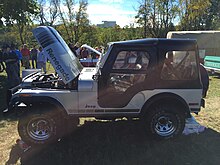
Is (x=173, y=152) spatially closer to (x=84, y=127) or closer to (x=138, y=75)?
(x=138, y=75)

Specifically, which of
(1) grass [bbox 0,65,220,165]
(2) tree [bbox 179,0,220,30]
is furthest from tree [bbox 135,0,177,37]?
(1) grass [bbox 0,65,220,165]

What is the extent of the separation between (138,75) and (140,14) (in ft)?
83.4

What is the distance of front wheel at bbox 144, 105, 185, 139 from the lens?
4.46 m

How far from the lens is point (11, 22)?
1204 centimetres

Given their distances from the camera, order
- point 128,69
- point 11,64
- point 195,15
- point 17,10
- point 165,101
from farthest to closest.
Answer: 1. point 195,15
2. point 17,10
3. point 11,64
4. point 165,101
5. point 128,69

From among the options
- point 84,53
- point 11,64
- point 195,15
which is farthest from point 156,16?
point 11,64

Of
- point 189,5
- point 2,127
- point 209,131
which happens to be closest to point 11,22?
point 2,127

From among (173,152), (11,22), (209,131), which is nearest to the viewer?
(173,152)

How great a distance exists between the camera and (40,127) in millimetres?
4371

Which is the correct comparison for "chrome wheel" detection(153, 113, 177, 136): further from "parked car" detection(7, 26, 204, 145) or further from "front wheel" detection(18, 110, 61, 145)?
"front wheel" detection(18, 110, 61, 145)

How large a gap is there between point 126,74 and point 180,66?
3.42 feet

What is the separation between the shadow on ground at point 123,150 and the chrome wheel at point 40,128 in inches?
9.0

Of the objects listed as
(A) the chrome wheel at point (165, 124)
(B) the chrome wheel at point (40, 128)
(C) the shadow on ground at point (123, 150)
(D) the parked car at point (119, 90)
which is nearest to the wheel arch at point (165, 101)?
(D) the parked car at point (119, 90)

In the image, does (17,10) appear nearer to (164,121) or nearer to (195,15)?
(164,121)
